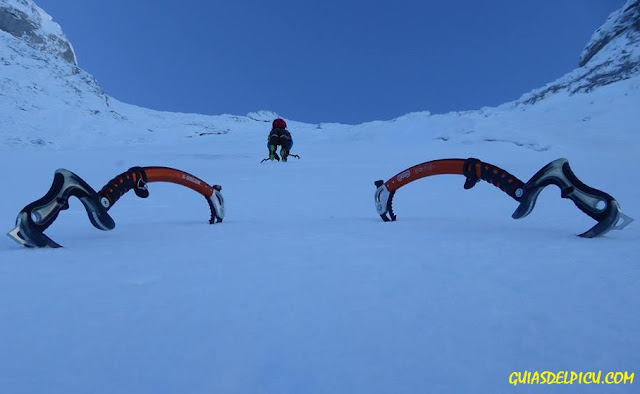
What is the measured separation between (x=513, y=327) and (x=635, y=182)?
279 inches

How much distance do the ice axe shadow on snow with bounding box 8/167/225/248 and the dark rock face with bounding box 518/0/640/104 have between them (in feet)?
133

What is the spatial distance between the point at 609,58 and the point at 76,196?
60.5 m

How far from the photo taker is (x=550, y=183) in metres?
2.93

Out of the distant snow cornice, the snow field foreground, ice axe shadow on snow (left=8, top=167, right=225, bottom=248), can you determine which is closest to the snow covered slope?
the snow field foreground

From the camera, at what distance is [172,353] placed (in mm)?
1198

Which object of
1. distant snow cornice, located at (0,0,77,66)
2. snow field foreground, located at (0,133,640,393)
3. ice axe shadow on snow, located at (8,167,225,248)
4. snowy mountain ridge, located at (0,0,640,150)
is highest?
distant snow cornice, located at (0,0,77,66)

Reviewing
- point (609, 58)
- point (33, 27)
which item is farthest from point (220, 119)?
point (609, 58)

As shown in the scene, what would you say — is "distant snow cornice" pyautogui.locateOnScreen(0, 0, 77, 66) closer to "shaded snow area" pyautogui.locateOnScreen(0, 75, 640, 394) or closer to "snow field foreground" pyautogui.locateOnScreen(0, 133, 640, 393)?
"shaded snow area" pyautogui.locateOnScreen(0, 75, 640, 394)

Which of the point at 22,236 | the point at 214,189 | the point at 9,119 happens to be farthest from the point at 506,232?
the point at 9,119

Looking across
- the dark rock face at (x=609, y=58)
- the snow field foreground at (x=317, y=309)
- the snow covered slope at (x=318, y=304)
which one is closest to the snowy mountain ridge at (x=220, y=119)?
the dark rock face at (x=609, y=58)

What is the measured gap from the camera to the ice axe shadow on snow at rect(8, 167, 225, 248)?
2508 mm

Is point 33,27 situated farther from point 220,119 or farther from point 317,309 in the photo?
point 317,309

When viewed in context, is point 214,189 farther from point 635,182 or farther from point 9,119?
point 9,119

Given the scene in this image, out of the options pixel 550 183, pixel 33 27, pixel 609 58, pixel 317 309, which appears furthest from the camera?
pixel 33 27
